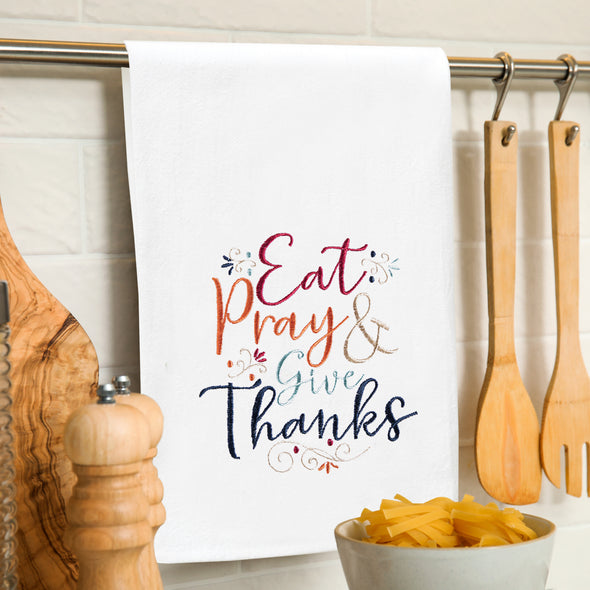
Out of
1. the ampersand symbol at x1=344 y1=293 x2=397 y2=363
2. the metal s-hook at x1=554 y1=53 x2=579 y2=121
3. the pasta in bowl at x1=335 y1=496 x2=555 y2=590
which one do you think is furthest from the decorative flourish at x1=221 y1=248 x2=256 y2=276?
the metal s-hook at x1=554 y1=53 x2=579 y2=121

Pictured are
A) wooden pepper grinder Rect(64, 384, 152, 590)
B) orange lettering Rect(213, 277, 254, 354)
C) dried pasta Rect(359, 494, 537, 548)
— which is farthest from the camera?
orange lettering Rect(213, 277, 254, 354)

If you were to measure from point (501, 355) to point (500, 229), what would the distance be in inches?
4.7

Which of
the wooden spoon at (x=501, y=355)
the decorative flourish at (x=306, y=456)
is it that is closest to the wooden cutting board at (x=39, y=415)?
the decorative flourish at (x=306, y=456)

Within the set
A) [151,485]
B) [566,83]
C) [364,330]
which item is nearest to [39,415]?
[151,485]

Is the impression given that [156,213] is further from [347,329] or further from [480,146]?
[480,146]

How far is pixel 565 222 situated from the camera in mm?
771

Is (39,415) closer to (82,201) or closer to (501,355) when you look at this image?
(82,201)

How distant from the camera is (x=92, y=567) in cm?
47

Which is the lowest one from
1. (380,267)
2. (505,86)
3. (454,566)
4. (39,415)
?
(454,566)

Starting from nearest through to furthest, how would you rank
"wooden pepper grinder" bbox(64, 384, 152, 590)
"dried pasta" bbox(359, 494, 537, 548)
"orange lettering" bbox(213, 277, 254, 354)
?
"wooden pepper grinder" bbox(64, 384, 152, 590)
"dried pasta" bbox(359, 494, 537, 548)
"orange lettering" bbox(213, 277, 254, 354)

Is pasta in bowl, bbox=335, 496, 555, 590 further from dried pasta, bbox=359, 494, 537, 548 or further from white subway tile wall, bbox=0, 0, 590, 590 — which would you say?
white subway tile wall, bbox=0, 0, 590, 590

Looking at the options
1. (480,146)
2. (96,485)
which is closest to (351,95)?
(480,146)

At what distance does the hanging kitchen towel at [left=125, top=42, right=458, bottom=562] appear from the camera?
67cm

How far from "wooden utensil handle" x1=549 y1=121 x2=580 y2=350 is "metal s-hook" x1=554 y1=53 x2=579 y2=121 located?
0.02m
